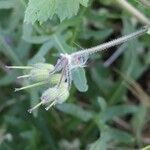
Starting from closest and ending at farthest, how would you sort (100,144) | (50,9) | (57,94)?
(57,94) < (50,9) < (100,144)

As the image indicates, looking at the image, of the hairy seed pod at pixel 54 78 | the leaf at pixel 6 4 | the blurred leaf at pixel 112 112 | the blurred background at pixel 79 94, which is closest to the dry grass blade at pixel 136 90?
the blurred background at pixel 79 94

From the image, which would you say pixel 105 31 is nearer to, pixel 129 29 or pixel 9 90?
pixel 129 29

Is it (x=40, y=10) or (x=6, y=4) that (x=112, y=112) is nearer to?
(x=6, y=4)

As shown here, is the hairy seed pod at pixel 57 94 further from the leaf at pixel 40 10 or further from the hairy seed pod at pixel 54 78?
the leaf at pixel 40 10

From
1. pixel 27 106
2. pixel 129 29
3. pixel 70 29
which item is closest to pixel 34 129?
pixel 27 106

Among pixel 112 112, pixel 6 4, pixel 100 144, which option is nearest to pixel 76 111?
pixel 112 112

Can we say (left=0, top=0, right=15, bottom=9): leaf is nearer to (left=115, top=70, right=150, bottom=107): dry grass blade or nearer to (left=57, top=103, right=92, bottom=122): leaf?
(left=57, top=103, right=92, bottom=122): leaf
